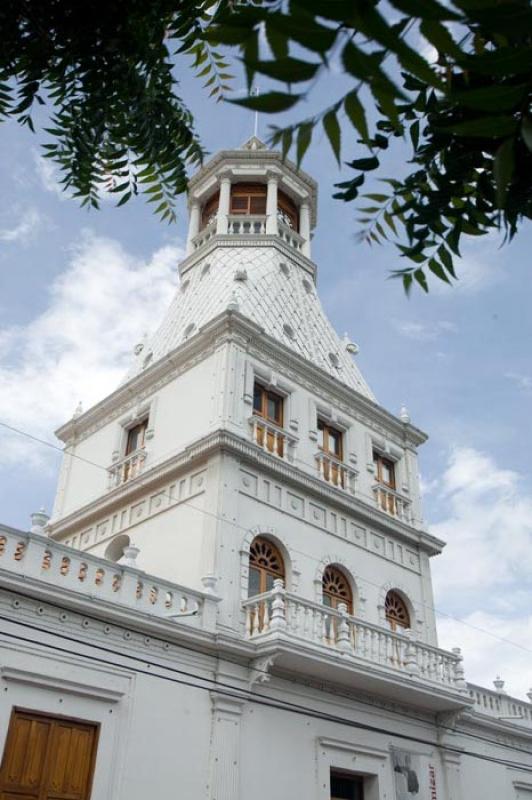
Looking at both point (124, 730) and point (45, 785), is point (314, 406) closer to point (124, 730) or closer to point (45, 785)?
point (124, 730)

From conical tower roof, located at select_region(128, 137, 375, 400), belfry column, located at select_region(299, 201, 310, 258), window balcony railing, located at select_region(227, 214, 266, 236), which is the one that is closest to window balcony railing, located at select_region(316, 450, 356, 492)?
conical tower roof, located at select_region(128, 137, 375, 400)

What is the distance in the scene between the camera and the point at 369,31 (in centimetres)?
153

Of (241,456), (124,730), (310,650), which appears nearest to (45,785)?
(124,730)

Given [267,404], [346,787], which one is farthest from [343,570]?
[346,787]

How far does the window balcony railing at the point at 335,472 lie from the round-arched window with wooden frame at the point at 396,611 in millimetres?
2880

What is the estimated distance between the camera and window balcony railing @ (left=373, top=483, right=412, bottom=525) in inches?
794

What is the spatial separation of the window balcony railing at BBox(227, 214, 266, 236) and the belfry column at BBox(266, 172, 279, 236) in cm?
22

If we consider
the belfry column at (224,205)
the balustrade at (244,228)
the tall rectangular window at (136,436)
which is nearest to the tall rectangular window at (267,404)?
the tall rectangular window at (136,436)

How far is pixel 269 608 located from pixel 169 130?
41.0 feet

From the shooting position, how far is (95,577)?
510 inches

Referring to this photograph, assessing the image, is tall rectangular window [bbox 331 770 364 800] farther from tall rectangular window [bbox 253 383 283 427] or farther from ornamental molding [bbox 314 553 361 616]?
tall rectangular window [bbox 253 383 283 427]

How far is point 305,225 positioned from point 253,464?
11796 millimetres

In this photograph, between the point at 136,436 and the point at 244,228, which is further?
the point at 244,228

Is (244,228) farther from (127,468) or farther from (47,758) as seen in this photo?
(47,758)
